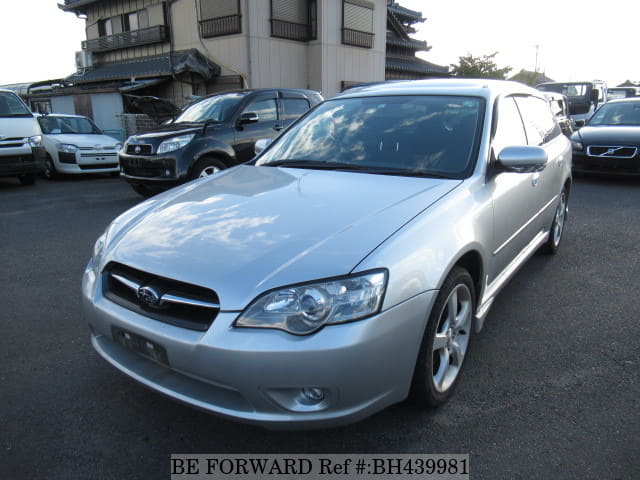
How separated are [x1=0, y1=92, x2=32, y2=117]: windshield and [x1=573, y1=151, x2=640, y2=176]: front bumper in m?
10.6

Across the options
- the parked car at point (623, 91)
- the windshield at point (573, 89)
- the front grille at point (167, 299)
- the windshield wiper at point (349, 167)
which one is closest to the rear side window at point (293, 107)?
the windshield wiper at point (349, 167)

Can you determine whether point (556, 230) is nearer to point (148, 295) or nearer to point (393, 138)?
point (393, 138)

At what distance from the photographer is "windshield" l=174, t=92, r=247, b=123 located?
7512 millimetres

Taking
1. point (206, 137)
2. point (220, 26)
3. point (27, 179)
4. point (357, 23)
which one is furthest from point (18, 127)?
point (357, 23)

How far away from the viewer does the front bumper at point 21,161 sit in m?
8.59

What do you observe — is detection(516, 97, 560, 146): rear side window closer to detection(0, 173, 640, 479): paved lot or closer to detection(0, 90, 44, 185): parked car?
detection(0, 173, 640, 479): paved lot

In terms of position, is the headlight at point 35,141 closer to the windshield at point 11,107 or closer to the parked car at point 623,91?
the windshield at point 11,107

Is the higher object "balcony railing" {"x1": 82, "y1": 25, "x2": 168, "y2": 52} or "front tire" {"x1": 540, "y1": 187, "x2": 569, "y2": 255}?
"balcony railing" {"x1": 82, "y1": 25, "x2": 168, "y2": 52}

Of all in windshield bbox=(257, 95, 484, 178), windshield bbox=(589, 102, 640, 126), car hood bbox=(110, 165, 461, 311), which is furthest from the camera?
windshield bbox=(589, 102, 640, 126)

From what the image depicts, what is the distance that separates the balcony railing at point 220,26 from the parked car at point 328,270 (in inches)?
641

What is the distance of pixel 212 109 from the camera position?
7695 mm

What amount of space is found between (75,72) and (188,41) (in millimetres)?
8020

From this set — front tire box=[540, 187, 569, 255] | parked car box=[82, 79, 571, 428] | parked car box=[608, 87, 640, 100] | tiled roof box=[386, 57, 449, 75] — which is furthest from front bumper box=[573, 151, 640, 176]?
tiled roof box=[386, 57, 449, 75]

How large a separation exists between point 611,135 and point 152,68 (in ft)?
55.3
